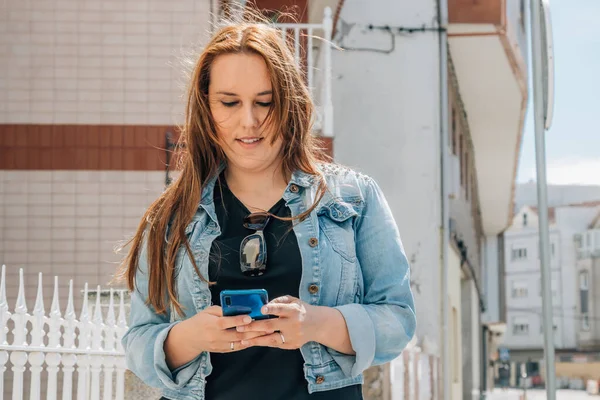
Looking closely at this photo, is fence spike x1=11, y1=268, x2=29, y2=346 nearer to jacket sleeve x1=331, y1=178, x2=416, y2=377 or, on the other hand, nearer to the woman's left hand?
jacket sleeve x1=331, y1=178, x2=416, y2=377

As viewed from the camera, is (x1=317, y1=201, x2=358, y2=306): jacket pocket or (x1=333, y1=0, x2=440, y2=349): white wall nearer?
(x1=317, y1=201, x2=358, y2=306): jacket pocket

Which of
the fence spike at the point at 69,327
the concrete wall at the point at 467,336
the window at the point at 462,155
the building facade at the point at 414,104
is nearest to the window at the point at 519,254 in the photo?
the concrete wall at the point at 467,336

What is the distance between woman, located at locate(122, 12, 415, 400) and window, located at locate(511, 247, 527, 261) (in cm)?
8026

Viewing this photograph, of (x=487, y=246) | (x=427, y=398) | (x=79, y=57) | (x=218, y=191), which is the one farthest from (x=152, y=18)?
(x=487, y=246)

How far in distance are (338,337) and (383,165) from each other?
32.9ft

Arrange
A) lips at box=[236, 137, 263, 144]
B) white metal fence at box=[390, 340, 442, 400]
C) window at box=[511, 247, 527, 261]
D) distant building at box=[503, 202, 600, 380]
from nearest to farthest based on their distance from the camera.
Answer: lips at box=[236, 137, 263, 144] < white metal fence at box=[390, 340, 442, 400] < distant building at box=[503, 202, 600, 380] < window at box=[511, 247, 527, 261]

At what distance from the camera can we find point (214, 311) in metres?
1.99

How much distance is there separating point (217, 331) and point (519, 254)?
269ft

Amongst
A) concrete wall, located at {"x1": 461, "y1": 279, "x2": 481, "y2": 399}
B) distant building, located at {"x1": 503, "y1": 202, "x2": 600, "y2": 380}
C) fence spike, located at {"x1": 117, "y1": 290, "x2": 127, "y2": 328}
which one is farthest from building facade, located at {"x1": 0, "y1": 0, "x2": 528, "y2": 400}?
distant building, located at {"x1": 503, "y1": 202, "x2": 600, "y2": 380}

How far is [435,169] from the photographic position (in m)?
11.9

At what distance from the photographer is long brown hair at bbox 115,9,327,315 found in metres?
2.15

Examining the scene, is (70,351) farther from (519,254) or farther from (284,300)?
Answer: (519,254)

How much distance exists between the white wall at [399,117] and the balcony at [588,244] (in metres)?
62.3

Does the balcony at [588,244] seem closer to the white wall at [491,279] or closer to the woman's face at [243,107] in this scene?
the white wall at [491,279]
